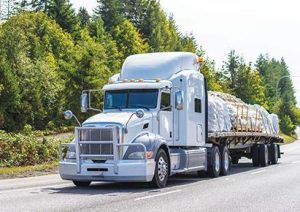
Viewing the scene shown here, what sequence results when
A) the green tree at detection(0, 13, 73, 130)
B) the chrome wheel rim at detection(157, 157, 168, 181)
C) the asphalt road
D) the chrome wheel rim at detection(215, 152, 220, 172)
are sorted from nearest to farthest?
the asphalt road
the chrome wheel rim at detection(157, 157, 168, 181)
the chrome wheel rim at detection(215, 152, 220, 172)
the green tree at detection(0, 13, 73, 130)

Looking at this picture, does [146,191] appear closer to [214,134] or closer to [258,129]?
[214,134]

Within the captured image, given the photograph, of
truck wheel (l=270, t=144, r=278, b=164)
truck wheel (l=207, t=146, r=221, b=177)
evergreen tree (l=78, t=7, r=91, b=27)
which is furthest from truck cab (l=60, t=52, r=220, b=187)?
evergreen tree (l=78, t=7, r=91, b=27)

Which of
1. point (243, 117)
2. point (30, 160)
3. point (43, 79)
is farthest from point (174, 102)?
point (43, 79)

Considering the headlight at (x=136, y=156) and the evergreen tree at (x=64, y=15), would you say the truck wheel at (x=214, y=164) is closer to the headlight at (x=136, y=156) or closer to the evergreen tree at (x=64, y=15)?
the headlight at (x=136, y=156)

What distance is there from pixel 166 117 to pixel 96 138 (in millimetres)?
2583

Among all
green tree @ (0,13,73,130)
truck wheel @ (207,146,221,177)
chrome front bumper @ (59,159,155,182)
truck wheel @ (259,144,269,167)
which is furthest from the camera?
green tree @ (0,13,73,130)

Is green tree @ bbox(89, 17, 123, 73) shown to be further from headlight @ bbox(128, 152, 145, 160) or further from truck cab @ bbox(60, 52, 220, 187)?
headlight @ bbox(128, 152, 145, 160)

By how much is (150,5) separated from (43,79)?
49.1m

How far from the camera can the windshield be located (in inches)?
646

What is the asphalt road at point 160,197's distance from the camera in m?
11.4

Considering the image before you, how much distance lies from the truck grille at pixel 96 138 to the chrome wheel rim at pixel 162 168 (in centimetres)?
140

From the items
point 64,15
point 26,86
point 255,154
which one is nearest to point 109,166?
point 255,154

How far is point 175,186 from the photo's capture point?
16359 mm

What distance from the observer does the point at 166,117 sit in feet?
54.9
